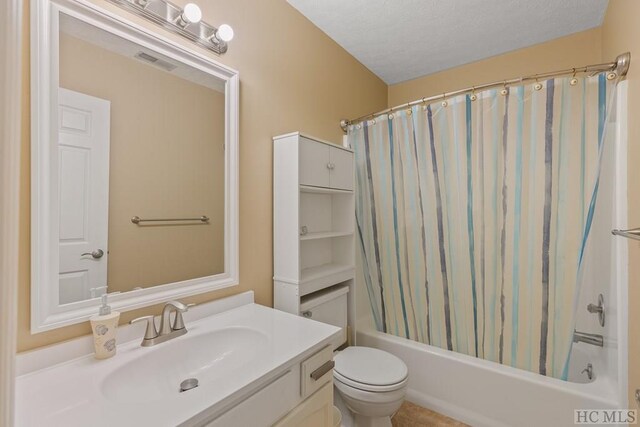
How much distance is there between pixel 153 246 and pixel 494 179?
177 centimetres

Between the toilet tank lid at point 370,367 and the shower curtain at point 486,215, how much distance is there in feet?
1.50

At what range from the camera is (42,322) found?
879mm

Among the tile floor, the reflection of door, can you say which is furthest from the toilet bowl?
the reflection of door

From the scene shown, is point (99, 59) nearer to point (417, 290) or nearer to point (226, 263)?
point (226, 263)

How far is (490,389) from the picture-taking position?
5.48 ft

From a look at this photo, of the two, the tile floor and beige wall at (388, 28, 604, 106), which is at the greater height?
beige wall at (388, 28, 604, 106)

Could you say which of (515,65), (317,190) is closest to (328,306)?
(317,190)

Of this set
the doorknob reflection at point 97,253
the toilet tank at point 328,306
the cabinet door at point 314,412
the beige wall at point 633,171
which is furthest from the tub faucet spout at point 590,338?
the doorknob reflection at point 97,253

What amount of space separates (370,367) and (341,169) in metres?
1.15

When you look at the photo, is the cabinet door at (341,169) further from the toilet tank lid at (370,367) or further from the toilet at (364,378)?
the toilet tank lid at (370,367)

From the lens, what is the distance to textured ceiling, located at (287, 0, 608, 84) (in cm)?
174

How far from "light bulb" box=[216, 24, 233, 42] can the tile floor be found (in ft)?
7.32

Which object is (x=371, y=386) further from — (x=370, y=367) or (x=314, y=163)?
(x=314, y=163)
